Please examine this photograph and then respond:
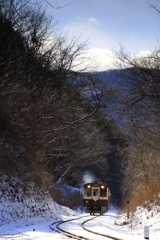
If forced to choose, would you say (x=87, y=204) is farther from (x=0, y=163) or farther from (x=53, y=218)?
(x=0, y=163)

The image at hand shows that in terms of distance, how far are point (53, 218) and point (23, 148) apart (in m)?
5.35

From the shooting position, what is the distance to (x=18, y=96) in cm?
1808

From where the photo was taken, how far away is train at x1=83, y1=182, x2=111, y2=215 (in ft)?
84.8

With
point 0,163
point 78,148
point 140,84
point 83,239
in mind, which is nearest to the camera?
point 83,239

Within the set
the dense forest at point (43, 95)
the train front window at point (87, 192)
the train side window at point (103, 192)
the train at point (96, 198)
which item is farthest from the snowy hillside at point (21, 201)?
the train side window at point (103, 192)

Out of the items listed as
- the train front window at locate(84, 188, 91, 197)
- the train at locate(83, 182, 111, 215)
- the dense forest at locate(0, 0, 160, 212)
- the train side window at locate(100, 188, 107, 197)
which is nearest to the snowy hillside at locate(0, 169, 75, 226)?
the dense forest at locate(0, 0, 160, 212)

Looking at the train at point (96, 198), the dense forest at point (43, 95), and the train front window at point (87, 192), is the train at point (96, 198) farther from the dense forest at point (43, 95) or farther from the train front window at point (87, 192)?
the dense forest at point (43, 95)

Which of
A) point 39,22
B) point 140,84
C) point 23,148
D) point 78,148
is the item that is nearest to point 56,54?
point 39,22

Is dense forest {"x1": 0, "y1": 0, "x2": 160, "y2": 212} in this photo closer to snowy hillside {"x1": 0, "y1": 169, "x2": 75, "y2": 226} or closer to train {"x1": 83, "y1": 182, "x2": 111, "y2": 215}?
snowy hillside {"x1": 0, "y1": 169, "x2": 75, "y2": 226}

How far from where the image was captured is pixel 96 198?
84.8 feet

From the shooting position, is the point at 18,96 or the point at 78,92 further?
the point at 78,92

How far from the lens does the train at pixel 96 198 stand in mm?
25844

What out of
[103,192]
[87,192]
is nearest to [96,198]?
[103,192]

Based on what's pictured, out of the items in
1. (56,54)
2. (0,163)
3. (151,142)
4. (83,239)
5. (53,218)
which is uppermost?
(56,54)
